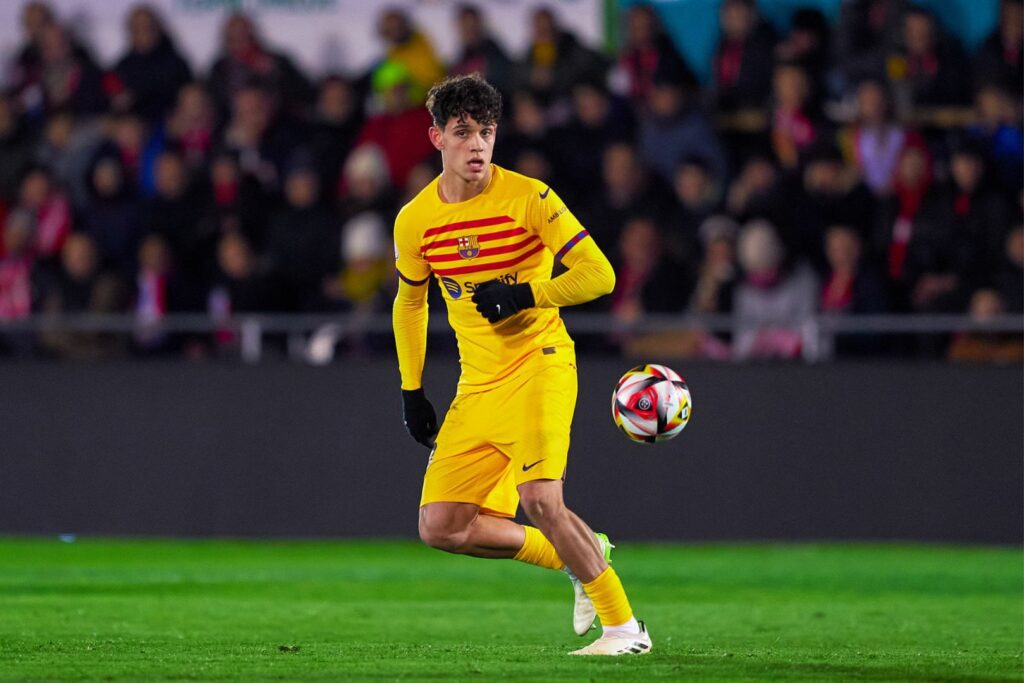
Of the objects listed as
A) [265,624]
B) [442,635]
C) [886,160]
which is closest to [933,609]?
[442,635]

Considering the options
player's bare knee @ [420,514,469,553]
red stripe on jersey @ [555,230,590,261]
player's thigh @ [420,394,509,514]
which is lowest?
player's bare knee @ [420,514,469,553]

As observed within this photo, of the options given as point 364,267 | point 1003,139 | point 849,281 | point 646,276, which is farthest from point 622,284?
point 1003,139

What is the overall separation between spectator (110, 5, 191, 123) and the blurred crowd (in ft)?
0.07

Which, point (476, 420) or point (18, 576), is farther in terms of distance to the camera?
point (18, 576)

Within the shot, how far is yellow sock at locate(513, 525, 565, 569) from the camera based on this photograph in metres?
8.38

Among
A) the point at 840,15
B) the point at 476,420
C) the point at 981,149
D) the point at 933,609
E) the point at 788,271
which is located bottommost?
the point at 933,609

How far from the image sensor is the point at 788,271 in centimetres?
1389

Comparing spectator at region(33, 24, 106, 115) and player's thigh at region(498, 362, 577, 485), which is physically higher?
spectator at region(33, 24, 106, 115)

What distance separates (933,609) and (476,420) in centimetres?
389

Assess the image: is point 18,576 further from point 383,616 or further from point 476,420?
point 476,420

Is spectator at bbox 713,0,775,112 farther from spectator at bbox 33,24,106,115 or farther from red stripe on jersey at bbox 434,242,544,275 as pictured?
red stripe on jersey at bbox 434,242,544,275

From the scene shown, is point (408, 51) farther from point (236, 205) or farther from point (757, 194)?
point (757, 194)

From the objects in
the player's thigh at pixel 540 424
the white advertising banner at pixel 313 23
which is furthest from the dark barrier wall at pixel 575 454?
the player's thigh at pixel 540 424

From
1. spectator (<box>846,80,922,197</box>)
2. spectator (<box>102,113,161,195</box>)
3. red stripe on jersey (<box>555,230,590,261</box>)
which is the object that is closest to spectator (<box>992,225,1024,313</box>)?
spectator (<box>846,80,922,197</box>)
